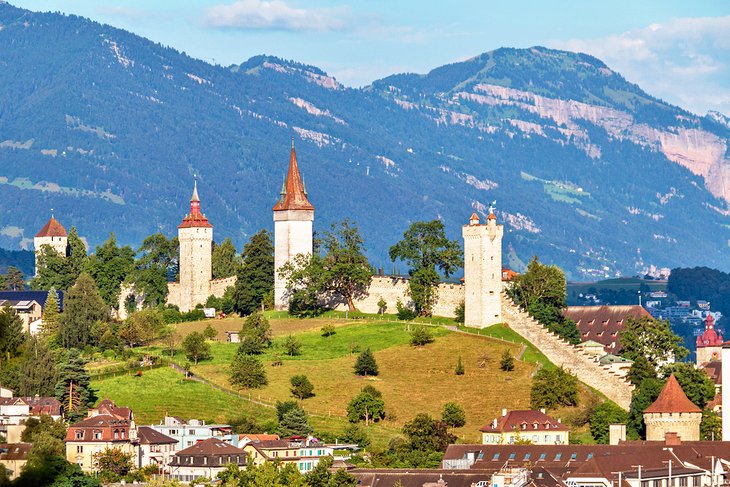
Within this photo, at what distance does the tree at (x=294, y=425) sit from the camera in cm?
10469

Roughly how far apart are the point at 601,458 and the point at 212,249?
72277 millimetres

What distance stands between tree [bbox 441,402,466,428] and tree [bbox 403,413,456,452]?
6.27 ft

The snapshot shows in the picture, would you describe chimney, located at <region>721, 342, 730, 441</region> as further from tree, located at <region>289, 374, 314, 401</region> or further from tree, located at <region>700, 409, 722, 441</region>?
tree, located at <region>289, 374, 314, 401</region>

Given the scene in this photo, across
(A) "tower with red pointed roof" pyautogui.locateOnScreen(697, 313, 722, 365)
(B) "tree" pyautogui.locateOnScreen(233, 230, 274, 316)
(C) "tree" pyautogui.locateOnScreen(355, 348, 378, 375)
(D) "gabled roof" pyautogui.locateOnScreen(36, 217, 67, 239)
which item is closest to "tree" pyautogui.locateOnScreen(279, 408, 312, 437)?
(C) "tree" pyautogui.locateOnScreen(355, 348, 378, 375)

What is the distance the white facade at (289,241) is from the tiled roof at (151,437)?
36.0m

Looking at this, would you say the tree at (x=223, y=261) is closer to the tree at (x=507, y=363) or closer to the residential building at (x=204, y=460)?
the tree at (x=507, y=363)

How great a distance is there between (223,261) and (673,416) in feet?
195

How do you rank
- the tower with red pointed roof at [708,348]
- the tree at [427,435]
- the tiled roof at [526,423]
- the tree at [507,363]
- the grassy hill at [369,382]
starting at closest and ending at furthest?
the tree at [427,435] < the tiled roof at [526,423] < the grassy hill at [369,382] < the tree at [507,363] < the tower with red pointed roof at [708,348]

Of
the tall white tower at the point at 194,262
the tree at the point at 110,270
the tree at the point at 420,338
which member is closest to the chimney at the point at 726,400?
the tree at the point at 420,338

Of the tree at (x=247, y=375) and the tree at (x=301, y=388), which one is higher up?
the tree at (x=247, y=375)

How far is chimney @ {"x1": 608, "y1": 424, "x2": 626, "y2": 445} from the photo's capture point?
4065 inches

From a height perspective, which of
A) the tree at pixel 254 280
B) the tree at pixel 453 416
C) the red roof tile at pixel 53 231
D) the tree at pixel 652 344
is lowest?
the tree at pixel 453 416

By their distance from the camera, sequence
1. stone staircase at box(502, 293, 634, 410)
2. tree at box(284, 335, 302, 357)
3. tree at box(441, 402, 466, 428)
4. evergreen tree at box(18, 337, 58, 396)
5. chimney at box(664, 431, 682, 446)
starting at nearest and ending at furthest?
chimney at box(664, 431, 682, 446) → tree at box(441, 402, 466, 428) → stone staircase at box(502, 293, 634, 410) → evergreen tree at box(18, 337, 58, 396) → tree at box(284, 335, 302, 357)

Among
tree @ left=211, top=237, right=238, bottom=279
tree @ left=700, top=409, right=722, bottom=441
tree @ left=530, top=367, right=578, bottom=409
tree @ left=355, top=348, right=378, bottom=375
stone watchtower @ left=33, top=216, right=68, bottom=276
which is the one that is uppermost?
stone watchtower @ left=33, top=216, right=68, bottom=276
